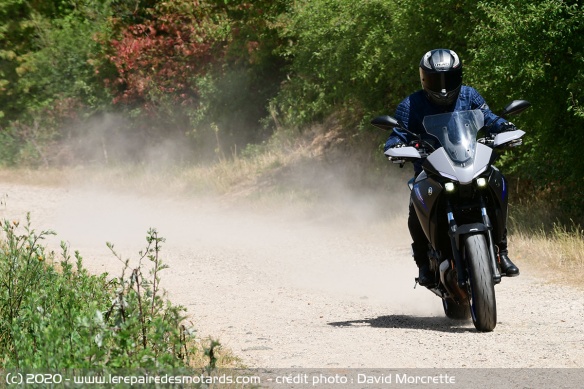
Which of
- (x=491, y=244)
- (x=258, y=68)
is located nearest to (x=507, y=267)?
(x=491, y=244)

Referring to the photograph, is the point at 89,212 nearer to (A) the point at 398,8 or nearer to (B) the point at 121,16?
(A) the point at 398,8

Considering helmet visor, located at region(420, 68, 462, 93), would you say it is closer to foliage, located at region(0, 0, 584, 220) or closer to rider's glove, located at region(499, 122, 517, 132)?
rider's glove, located at region(499, 122, 517, 132)

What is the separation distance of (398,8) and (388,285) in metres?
6.89

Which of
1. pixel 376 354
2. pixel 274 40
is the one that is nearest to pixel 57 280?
pixel 376 354

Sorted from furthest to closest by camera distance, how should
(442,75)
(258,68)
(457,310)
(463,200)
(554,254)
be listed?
(258,68) → (554,254) → (457,310) → (442,75) → (463,200)

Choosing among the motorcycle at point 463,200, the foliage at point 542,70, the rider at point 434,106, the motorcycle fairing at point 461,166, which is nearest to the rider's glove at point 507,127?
the rider at point 434,106

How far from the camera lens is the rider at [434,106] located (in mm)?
7867

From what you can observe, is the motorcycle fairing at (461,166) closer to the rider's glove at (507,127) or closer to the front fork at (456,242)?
the front fork at (456,242)

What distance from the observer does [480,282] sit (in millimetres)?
7250

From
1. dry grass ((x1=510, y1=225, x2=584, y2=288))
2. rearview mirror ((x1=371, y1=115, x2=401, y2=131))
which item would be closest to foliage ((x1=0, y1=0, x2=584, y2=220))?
dry grass ((x1=510, y1=225, x2=584, y2=288))

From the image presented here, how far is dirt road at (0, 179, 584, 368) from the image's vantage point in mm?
6816

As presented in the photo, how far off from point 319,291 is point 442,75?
136 inches

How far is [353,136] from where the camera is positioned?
2125 cm

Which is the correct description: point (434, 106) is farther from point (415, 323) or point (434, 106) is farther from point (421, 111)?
point (415, 323)
